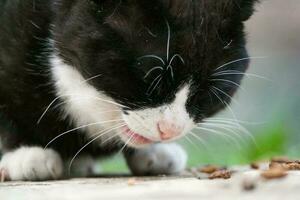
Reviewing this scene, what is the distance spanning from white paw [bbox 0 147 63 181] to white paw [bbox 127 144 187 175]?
11.9 inches

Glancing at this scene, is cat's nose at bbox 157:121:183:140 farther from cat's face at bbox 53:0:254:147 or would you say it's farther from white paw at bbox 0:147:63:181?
white paw at bbox 0:147:63:181

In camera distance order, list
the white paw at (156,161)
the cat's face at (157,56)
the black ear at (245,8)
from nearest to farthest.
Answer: the cat's face at (157,56) < the black ear at (245,8) < the white paw at (156,161)

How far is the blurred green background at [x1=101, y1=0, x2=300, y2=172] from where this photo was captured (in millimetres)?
2629

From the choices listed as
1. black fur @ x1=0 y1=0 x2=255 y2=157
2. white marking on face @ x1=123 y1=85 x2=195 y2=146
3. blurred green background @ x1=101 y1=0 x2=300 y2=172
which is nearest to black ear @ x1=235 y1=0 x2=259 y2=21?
black fur @ x1=0 y1=0 x2=255 y2=157

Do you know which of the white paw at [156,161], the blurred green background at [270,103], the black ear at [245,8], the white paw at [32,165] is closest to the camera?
the black ear at [245,8]

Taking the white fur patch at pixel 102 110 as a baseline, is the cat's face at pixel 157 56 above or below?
above

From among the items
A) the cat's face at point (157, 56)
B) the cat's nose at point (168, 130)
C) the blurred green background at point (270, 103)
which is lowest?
the blurred green background at point (270, 103)

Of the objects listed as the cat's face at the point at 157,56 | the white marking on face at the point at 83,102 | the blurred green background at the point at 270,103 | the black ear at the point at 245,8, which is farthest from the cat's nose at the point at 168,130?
the blurred green background at the point at 270,103

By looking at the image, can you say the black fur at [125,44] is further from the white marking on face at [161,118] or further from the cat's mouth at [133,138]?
the cat's mouth at [133,138]

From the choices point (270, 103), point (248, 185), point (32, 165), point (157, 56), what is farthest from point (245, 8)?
point (270, 103)

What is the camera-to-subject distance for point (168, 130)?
4.80 ft

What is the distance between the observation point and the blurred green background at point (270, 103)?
8.63 ft

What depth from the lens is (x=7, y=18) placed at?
179cm

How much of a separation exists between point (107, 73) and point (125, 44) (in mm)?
84
